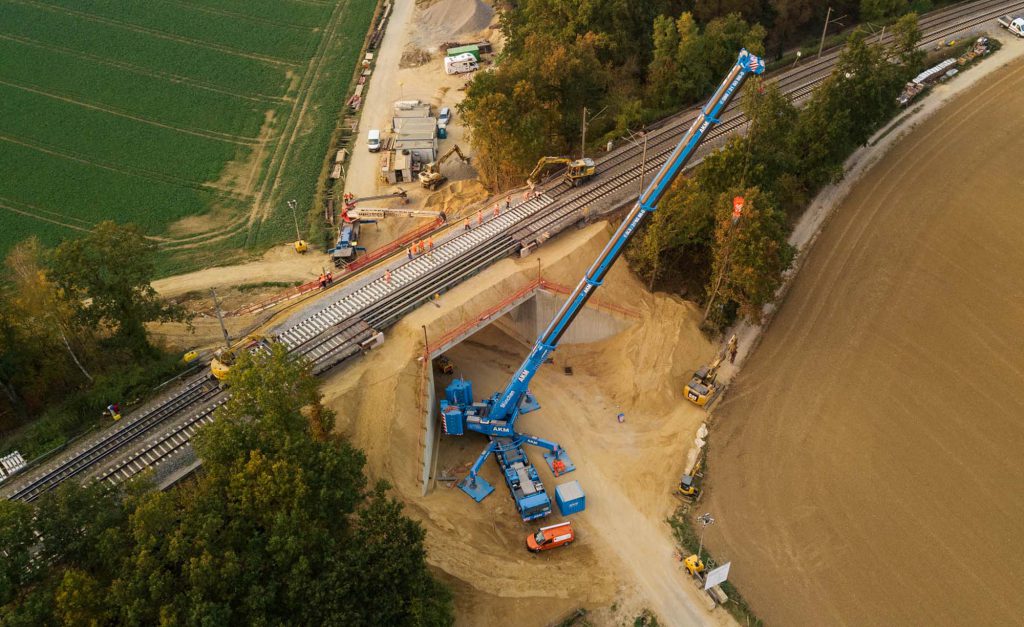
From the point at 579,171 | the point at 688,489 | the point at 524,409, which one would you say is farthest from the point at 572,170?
the point at 688,489

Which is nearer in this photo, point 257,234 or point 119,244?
point 119,244

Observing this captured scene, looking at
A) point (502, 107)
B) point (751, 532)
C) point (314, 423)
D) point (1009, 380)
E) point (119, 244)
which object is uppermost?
point (502, 107)

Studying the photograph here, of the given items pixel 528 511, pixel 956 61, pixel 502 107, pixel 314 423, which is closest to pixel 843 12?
pixel 956 61

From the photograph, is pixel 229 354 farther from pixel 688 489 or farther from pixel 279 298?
pixel 688 489

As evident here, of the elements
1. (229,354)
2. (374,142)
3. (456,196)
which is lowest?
(229,354)

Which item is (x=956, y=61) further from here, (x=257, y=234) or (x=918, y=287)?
(x=257, y=234)

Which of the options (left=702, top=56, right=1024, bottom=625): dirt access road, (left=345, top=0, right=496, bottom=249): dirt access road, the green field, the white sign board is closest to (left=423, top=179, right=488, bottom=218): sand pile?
(left=345, top=0, right=496, bottom=249): dirt access road

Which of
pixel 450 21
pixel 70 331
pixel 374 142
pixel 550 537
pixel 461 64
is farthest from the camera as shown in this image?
pixel 450 21
